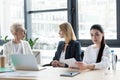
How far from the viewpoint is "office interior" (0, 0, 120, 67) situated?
14.1 ft

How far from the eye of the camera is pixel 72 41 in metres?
3.70

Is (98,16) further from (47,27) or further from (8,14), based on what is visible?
(8,14)

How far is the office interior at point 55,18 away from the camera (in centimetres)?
431

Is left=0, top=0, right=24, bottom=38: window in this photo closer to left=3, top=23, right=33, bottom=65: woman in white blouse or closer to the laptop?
left=3, top=23, right=33, bottom=65: woman in white blouse

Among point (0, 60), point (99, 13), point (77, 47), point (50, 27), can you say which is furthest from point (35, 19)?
point (0, 60)

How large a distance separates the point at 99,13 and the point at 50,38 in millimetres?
1102

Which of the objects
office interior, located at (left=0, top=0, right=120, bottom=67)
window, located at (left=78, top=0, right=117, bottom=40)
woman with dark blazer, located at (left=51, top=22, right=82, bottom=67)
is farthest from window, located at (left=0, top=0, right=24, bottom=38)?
woman with dark blazer, located at (left=51, top=22, right=82, bottom=67)

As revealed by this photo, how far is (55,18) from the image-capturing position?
15.8 feet

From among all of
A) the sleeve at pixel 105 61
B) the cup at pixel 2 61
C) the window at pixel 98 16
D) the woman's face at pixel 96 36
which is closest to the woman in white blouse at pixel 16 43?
the cup at pixel 2 61

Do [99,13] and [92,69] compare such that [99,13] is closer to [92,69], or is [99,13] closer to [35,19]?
[35,19]

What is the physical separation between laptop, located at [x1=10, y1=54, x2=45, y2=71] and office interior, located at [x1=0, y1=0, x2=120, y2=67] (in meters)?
1.17

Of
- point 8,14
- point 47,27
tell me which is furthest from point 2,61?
point 8,14

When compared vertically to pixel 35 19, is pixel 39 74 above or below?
below

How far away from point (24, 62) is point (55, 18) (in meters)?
2.14
